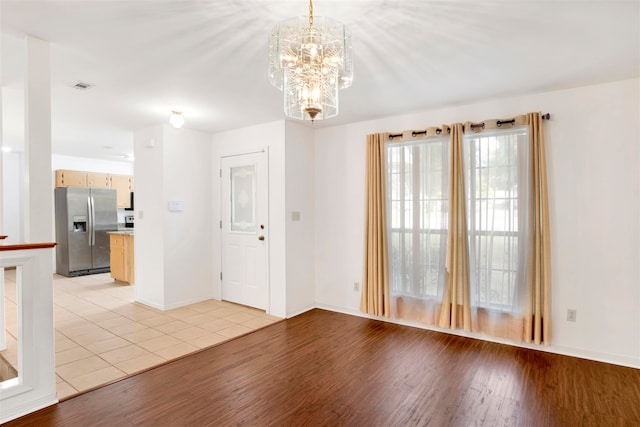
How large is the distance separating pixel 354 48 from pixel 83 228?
6889 millimetres

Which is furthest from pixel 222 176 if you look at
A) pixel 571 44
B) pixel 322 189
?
pixel 571 44

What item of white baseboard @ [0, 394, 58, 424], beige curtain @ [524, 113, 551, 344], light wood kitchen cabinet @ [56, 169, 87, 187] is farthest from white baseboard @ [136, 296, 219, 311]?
beige curtain @ [524, 113, 551, 344]

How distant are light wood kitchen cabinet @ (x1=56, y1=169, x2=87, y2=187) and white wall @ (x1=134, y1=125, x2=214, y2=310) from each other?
10.7 ft

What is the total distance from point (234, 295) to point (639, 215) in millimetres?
4571

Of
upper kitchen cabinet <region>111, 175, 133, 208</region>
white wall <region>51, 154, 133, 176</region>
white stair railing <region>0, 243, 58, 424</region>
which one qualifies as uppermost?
white wall <region>51, 154, 133, 176</region>

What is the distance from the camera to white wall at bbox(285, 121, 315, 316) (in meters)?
4.23

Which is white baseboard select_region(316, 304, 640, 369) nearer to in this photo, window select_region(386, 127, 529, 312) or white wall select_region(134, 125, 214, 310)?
window select_region(386, 127, 529, 312)

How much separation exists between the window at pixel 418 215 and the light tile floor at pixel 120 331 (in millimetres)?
1742

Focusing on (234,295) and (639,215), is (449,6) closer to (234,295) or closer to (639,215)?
(639,215)

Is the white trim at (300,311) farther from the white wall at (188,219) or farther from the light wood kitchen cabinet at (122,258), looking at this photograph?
the light wood kitchen cabinet at (122,258)

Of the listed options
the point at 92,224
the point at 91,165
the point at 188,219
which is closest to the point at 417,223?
the point at 188,219

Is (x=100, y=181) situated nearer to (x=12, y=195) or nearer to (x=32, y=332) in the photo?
(x=12, y=195)

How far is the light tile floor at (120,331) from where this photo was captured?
2789 mm

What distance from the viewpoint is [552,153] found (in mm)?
3150
